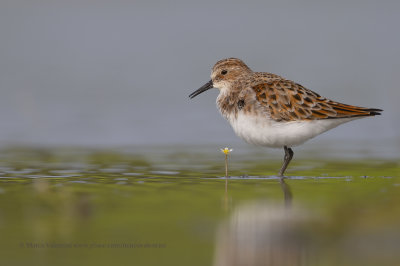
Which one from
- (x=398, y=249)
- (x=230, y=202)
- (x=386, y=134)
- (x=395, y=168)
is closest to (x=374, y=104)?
(x=386, y=134)

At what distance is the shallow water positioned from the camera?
589 cm

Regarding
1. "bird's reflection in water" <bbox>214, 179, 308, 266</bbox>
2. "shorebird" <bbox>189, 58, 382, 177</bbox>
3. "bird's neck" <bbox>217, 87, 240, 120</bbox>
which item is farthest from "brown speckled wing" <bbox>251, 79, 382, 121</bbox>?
"bird's reflection in water" <bbox>214, 179, 308, 266</bbox>

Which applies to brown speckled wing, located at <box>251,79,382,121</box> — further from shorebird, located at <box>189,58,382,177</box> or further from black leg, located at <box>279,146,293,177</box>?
black leg, located at <box>279,146,293,177</box>

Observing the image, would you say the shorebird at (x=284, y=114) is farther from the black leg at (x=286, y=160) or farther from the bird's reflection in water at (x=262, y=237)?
the bird's reflection in water at (x=262, y=237)

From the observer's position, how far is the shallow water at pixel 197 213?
19.3 feet

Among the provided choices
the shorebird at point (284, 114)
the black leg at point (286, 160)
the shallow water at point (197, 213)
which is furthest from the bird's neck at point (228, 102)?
the black leg at point (286, 160)

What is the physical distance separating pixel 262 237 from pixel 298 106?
4072 millimetres

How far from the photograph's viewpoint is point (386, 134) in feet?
47.3

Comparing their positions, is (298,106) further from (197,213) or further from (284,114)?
(197,213)

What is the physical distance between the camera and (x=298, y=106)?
10.2 m

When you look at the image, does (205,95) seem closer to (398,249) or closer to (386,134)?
(386,134)

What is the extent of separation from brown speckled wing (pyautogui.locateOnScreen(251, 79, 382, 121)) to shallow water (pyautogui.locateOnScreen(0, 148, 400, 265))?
0.86 meters

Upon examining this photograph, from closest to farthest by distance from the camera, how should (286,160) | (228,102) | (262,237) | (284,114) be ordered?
(262,237)
(284,114)
(286,160)
(228,102)

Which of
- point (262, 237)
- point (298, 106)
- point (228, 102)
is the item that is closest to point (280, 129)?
point (298, 106)
